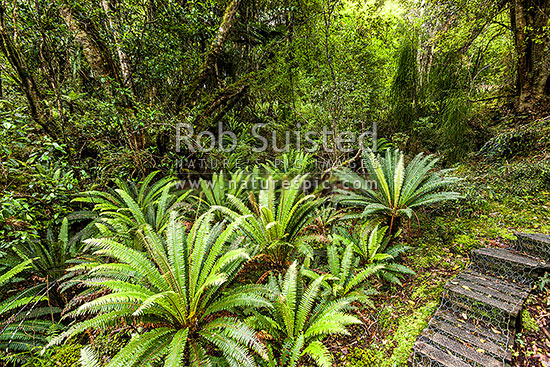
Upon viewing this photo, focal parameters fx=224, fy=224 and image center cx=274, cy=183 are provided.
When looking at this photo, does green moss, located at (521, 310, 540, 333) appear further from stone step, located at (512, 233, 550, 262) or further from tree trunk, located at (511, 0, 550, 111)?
tree trunk, located at (511, 0, 550, 111)

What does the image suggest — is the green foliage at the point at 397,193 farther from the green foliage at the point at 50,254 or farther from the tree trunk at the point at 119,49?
the tree trunk at the point at 119,49

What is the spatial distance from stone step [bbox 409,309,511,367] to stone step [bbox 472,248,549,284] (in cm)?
80

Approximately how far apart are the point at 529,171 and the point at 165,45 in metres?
6.55

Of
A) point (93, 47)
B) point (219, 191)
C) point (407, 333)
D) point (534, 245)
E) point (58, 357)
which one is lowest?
point (58, 357)

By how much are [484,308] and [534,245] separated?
1.13m

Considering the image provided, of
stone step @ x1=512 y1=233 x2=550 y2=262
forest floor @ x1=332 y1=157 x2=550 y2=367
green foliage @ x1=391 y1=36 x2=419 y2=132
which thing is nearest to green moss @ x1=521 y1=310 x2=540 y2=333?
forest floor @ x1=332 y1=157 x2=550 y2=367

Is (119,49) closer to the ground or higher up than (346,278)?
higher up

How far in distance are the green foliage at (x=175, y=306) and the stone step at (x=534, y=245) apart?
9.46ft

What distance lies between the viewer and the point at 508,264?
2301 mm

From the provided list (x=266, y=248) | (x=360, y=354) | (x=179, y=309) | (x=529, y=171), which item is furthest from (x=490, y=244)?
(x=179, y=309)

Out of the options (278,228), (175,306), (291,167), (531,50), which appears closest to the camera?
(175,306)

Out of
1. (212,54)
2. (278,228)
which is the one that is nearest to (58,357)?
(278,228)

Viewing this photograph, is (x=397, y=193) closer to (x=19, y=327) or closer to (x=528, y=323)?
(x=528, y=323)

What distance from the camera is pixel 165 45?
409 cm
